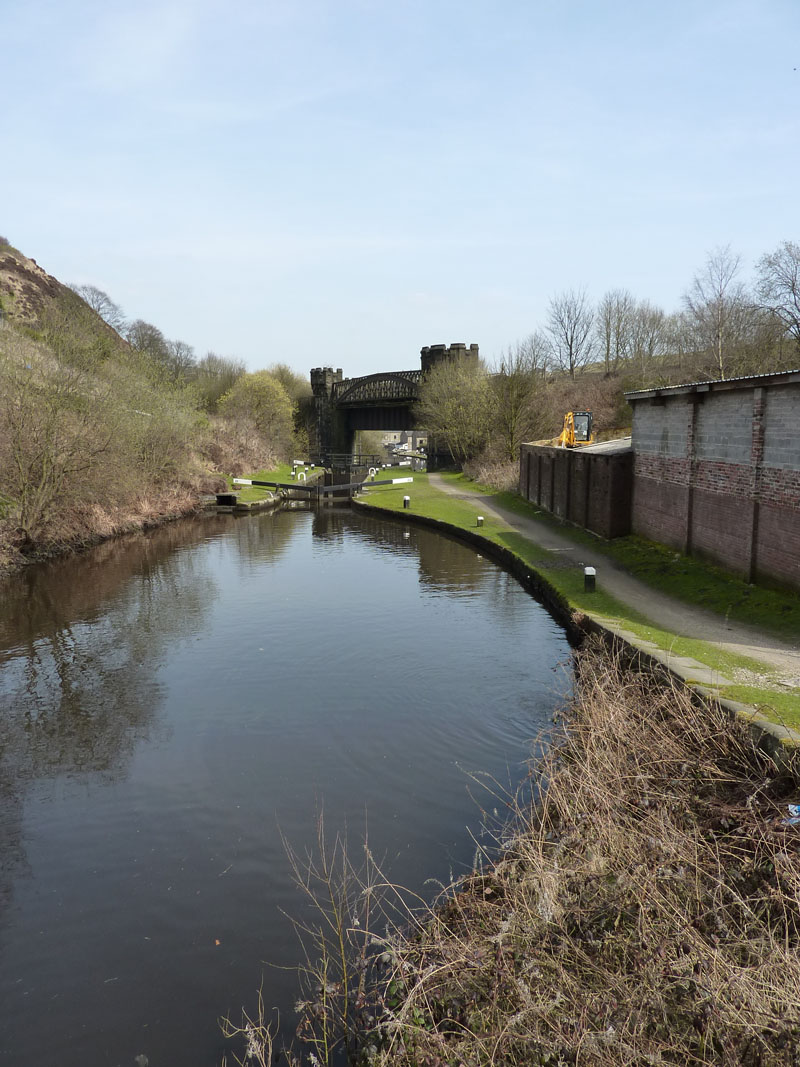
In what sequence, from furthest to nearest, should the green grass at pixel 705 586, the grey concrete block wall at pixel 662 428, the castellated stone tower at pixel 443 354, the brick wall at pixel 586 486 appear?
the castellated stone tower at pixel 443 354
the brick wall at pixel 586 486
the grey concrete block wall at pixel 662 428
the green grass at pixel 705 586

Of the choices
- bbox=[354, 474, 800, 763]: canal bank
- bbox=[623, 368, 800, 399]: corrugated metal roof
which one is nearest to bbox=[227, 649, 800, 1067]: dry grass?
bbox=[354, 474, 800, 763]: canal bank

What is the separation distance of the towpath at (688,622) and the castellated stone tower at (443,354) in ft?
122

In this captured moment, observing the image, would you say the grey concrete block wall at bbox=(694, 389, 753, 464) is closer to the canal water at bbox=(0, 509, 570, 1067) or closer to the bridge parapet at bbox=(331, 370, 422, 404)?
the canal water at bbox=(0, 509, 570, 1067)

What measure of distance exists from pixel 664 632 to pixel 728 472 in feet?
14.2

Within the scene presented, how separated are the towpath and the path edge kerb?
0.26m

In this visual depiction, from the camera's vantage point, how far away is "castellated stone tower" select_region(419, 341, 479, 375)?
2196 inches

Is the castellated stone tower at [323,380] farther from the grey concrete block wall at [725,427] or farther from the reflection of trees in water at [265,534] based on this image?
the grey concrete block wall at [725,427]

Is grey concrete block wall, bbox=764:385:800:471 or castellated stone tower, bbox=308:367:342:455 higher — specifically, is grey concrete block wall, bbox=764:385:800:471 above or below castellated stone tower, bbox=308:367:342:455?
below

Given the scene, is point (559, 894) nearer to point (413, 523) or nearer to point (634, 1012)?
point (634, 1012)

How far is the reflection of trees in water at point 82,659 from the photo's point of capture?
9578 millimetres

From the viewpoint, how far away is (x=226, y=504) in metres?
36.8

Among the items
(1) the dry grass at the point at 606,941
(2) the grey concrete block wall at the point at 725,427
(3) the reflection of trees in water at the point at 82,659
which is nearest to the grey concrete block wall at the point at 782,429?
(2) the grey concrete block wall at the point at 725,427

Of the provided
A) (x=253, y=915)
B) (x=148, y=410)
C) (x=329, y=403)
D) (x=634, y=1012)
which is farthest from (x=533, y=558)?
(x=329, y=403)

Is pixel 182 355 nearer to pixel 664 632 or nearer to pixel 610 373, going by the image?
pixel 610 373
